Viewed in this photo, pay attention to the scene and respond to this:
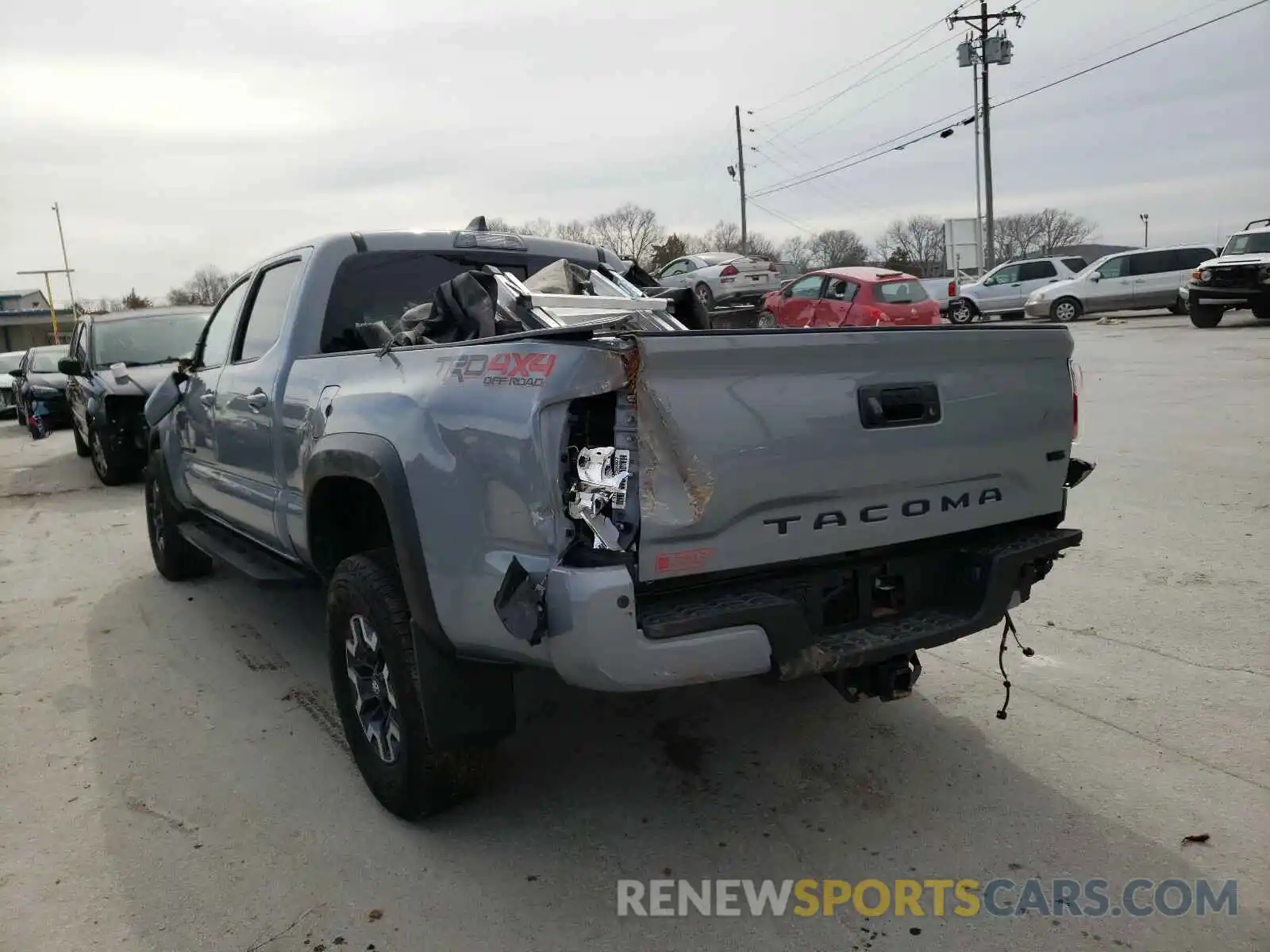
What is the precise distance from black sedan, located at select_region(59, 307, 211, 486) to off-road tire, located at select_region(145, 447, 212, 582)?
361 cm

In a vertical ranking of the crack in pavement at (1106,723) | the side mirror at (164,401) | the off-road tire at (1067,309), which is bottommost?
the crack in pavement at (1106,723)

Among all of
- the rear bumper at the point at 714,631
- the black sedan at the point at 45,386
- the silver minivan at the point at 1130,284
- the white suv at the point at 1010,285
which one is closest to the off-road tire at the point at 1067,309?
the silver minivan at the point at 1130,284

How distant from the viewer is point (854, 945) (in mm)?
2562

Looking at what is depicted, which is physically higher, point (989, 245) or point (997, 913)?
point (989, 245)

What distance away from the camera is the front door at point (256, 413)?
14.1 ft

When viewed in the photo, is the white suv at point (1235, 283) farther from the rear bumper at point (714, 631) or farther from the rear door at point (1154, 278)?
the rear bumper at point (714, 631)

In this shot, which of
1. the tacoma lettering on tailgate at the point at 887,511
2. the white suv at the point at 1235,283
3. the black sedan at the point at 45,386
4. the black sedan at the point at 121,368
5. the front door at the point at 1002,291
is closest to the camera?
the tacoma lettering on tailgate at the point at 887,511

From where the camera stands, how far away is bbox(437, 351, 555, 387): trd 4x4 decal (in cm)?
251

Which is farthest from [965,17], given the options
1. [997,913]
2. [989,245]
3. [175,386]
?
[997,913]

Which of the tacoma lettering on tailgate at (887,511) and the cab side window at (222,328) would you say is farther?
the cab side window at (222,328)

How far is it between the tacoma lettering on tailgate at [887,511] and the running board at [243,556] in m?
Result: 2.57

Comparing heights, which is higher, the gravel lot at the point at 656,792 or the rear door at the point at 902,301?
the rear door at the point at 902,301

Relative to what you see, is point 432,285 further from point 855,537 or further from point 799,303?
point 799,303

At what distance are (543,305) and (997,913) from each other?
2740 millimetres
